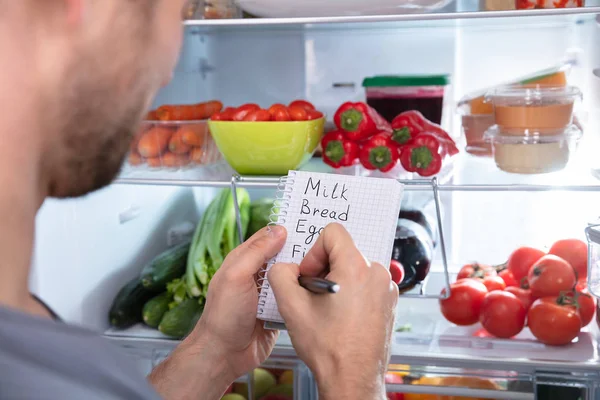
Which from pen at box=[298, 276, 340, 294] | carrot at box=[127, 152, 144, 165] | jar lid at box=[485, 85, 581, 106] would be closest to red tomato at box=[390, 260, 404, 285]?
jar lid at box=[485, 85, 581, 106]

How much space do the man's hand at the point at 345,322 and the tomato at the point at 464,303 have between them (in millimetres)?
792

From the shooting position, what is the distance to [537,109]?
1501mm

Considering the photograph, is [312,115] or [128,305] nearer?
[312,115]

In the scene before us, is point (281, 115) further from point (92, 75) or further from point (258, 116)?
point (92, 75)

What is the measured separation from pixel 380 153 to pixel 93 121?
0.98 m

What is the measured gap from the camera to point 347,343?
0.86m

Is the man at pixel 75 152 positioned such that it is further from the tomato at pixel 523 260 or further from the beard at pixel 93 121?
the tomato at pixel 523 260

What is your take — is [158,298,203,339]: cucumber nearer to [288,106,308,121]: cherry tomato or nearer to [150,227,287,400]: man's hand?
[288,106,308,121]: cherry tomato

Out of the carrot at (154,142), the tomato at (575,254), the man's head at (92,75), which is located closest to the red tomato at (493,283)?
the tomato at (575,254)

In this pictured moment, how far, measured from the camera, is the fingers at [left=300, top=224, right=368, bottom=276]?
886 mm

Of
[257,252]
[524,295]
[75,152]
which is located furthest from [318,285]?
[524,295]

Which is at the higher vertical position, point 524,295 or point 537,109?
point 537,109

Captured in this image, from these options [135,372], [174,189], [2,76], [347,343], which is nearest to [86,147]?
[2,76]

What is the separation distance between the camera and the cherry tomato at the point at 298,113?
5.23ft
